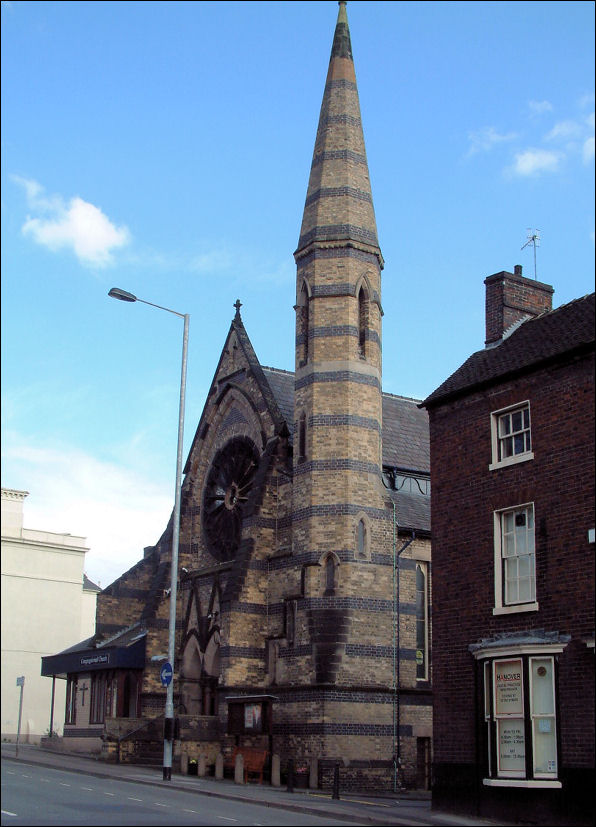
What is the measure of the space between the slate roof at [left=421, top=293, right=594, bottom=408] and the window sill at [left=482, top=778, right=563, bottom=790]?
8.41 meters

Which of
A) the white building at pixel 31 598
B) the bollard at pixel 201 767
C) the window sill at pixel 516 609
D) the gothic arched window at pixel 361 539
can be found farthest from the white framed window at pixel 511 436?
the bollard at pixel 201 767

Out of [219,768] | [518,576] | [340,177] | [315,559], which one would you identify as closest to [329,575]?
[315,559]

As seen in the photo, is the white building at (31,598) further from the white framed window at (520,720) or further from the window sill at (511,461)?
the window sill at (511,461)

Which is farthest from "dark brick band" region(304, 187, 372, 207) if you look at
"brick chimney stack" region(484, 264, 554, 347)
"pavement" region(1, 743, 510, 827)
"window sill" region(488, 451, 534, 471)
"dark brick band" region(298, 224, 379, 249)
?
"pavement" region(1, 743, 510, 827)

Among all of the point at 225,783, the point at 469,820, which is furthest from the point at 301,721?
the point at 469,820

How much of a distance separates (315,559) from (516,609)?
10.3m

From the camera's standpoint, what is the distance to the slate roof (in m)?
22.6

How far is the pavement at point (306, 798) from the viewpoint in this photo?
830 inches

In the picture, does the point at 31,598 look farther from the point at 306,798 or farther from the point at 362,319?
the point at 362,319

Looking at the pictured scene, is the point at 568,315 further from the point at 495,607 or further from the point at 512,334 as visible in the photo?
the point at 495,607

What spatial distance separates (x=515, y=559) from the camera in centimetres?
2288

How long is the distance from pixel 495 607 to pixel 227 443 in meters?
18.4

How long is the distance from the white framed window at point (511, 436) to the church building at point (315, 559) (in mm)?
8747

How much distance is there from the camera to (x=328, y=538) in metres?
31.8
